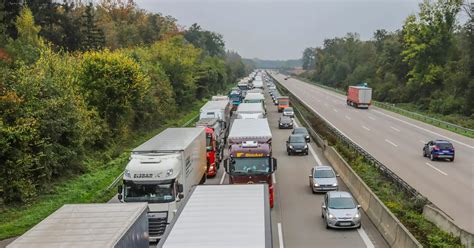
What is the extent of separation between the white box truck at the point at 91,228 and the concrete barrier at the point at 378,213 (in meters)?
8.34

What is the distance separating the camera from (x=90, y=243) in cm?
1027

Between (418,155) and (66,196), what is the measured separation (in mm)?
24673

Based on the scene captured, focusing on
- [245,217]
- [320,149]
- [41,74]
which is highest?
[41,74]

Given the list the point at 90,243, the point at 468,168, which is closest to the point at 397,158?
the point at 468,168

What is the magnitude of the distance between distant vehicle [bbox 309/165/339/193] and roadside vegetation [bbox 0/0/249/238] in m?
11.0

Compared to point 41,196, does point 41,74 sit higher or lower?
higher

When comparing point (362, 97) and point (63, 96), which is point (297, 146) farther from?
point (362, 97)

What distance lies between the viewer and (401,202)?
22.2m

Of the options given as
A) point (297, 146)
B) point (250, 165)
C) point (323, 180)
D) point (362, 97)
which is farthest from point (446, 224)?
point (362, 97)

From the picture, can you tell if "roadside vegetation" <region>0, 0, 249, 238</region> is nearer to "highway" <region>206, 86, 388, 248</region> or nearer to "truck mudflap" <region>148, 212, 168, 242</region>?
"truck mudflap" <region>148, 212, 168, 242</region>

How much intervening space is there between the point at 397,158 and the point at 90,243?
28.7 m

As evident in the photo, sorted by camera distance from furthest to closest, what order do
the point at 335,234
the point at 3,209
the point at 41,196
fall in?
the point at 41,196 → the point at 3,209 → the point at 335,234

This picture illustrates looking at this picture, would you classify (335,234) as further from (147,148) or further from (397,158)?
(397,158)

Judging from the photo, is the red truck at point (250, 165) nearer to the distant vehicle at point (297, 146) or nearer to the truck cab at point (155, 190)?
the truck cab at point (155, 190)
